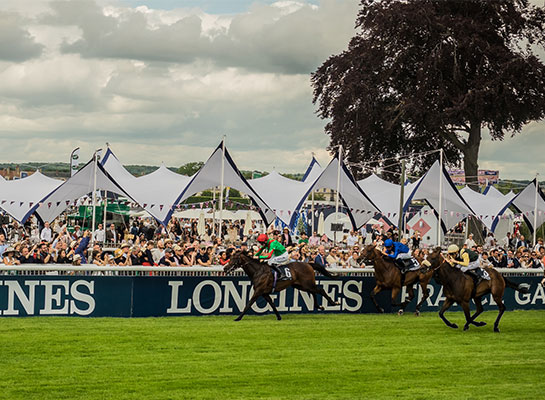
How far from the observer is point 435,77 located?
4094cm

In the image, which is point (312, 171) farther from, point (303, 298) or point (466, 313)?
point (466, 313)

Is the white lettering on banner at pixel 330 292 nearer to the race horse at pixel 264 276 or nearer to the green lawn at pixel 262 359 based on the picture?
the race horse at pixel 264 276

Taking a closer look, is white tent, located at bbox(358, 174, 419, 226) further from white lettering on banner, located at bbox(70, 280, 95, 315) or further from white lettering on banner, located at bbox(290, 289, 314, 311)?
white lettering on banner, located at bbox(70, 280, 95, 315)

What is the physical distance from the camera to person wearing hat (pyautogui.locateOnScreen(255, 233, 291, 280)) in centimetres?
1711

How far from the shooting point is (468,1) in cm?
4128

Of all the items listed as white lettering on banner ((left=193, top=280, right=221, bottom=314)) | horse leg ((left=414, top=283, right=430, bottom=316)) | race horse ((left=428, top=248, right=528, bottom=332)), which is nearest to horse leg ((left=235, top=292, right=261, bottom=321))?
white lettering on banner ((left=193, top=280, right=221, bottom=314))

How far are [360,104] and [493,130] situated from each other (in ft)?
26.0

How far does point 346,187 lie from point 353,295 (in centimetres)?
1284

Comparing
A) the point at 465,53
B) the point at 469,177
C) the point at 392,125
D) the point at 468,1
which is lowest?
the point at 469,177

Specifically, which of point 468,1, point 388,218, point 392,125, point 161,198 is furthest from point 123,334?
point 468,1

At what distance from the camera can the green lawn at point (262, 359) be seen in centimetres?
1010

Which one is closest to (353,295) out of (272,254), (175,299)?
(272,254)

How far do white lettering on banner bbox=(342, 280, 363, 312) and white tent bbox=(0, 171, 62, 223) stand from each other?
15661mm

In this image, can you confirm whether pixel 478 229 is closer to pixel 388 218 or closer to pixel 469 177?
pixel 469 177
